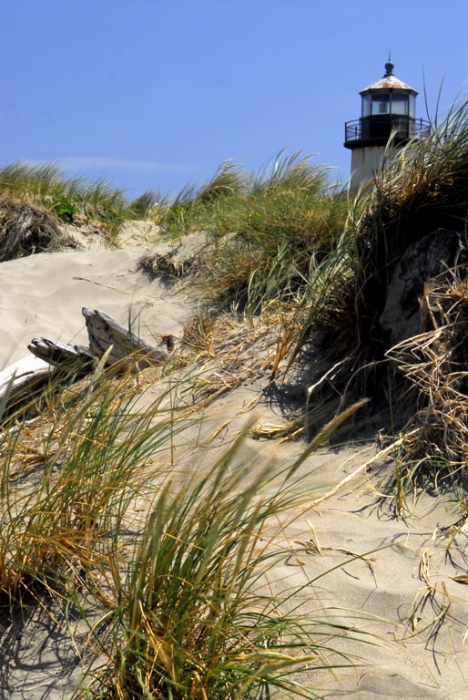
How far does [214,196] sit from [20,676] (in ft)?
24.6

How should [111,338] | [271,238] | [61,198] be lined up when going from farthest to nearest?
1. [61,198]
2. [271,238]
3. [111,338]

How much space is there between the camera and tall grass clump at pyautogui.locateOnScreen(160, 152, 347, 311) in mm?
5258

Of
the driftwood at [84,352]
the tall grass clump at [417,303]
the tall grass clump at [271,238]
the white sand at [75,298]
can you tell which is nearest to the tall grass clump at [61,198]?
the white sand at [75,298]

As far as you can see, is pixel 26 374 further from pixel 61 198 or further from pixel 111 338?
pixel 61 198

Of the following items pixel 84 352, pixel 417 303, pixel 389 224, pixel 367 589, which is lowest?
pixel 367 589

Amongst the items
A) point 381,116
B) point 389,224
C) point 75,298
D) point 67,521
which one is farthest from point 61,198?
point 381,116

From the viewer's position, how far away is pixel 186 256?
6.68 meters

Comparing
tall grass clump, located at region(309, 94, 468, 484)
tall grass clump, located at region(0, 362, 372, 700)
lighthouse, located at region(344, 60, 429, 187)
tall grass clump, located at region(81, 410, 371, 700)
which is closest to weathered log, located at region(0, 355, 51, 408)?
tall grass clump, located at region(309, 94, 468, 484)

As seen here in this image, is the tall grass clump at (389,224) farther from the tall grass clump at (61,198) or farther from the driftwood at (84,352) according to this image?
the tall grass clump at (61,198)

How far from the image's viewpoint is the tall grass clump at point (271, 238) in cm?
526

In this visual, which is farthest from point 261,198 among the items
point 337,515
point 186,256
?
point 337,515

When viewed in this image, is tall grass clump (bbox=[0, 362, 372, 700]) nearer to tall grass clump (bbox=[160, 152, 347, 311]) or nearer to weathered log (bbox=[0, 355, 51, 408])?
weathered log (bbox=[0, 355, 51, 408])

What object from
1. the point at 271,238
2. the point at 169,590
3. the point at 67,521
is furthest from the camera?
the point at 271,238

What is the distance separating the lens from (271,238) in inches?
221
